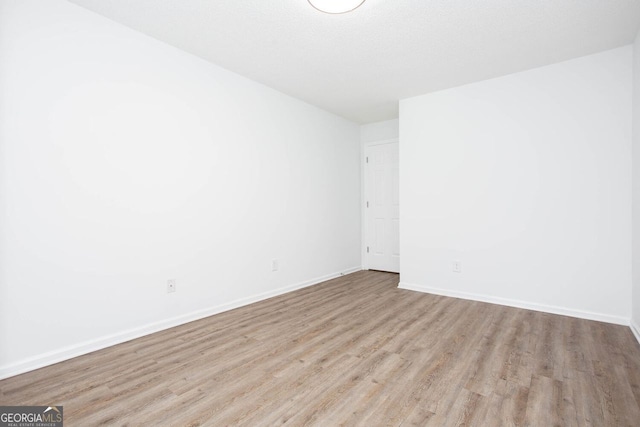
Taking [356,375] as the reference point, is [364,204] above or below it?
above

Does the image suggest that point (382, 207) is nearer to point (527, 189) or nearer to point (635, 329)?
point (527, 189)

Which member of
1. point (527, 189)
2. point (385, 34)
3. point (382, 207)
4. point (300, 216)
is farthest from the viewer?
point (382, 207)

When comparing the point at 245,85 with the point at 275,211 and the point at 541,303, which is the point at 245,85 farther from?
the point at 541,303

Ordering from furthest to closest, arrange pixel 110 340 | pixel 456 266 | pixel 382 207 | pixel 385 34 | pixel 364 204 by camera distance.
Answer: pixel 364 204, pixel 382 207, pixel 456 266, pixel 385 34, pixel 110 340

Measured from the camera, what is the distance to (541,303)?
3.17m

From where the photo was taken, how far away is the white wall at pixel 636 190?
2.54m

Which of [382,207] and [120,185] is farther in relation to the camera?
[382,207]

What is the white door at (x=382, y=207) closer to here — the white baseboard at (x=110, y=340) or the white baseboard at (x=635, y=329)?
the white baseboard at (x=110, y=340)

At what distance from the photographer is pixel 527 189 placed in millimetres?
3244

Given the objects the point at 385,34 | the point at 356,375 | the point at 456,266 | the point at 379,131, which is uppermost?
the point at 385,34

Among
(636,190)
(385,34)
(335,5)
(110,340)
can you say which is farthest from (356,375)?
(636,190)

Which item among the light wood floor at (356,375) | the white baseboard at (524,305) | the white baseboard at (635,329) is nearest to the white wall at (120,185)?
the light wood floor at (356,375)

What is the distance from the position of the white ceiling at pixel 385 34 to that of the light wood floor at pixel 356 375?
2.51m

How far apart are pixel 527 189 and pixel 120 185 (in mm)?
3865
